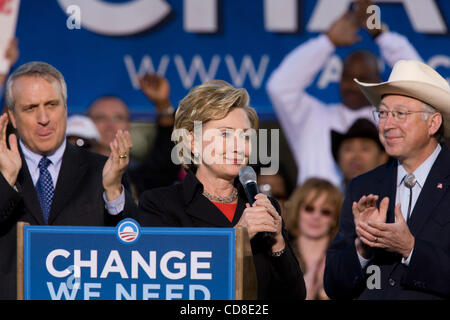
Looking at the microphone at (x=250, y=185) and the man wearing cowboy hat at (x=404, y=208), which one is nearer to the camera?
the microphone at (x=250, y=185)

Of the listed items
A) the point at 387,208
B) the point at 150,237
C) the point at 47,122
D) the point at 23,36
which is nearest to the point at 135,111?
the point at 23,36

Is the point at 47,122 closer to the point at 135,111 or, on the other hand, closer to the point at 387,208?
the point at 387,208

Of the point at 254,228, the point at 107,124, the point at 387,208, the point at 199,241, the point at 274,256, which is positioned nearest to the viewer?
the point at 199,241

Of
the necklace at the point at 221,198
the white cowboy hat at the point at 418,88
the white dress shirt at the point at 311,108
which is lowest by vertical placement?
the necklace at the point at 221,198

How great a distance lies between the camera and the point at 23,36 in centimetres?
639

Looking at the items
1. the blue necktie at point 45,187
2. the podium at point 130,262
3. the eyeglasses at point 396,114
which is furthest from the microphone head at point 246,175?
the blue necktie at point 45,187

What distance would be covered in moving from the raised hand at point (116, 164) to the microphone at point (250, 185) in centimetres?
45

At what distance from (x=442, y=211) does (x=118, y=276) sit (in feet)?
4.72

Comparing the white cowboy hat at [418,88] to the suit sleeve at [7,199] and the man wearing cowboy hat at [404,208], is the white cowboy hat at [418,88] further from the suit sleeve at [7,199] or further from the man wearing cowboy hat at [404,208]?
the suit sleeve at [7,199]

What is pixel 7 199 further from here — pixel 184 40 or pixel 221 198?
pixel 184 40

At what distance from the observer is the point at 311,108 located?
6504 millimetres

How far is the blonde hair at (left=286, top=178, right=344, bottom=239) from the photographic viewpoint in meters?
5.55

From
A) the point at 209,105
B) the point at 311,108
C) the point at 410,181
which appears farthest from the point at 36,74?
the point at 311,108

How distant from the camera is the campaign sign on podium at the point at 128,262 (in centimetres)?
257
